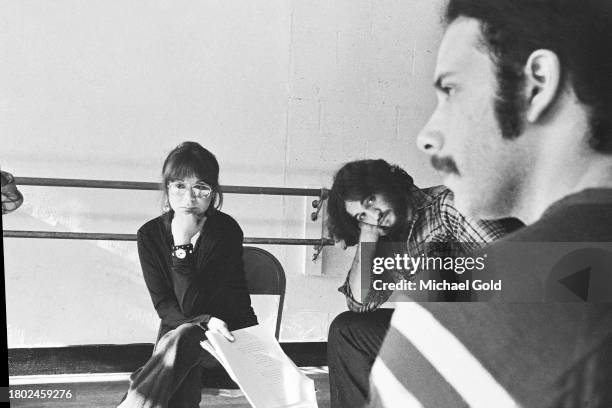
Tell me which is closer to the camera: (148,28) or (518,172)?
(148,28)

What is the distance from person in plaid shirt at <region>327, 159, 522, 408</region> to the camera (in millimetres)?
1896

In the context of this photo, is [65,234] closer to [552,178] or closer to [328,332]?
[328,332]

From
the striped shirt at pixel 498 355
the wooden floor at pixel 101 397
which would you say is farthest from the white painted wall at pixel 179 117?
the striped shirt at pixel 498 355

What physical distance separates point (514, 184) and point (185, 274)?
94 cm

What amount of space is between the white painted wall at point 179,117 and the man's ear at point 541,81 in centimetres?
27

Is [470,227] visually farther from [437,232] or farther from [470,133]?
[470,133]

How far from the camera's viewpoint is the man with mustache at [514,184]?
74.7 inches

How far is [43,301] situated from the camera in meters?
1.72

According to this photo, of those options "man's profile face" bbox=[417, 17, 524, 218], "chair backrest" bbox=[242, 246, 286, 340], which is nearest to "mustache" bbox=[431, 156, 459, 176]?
"man's profile face" bbox=[417, 17, 524, 218]

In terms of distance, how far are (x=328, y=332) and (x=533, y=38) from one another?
3.25 feet

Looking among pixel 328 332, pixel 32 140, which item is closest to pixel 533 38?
pixel 328 332

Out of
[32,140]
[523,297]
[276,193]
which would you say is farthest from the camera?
[523,297]

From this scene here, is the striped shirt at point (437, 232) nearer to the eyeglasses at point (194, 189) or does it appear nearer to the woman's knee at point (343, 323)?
the woman's knee at point (343, 323)

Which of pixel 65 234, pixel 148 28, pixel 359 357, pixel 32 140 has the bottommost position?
pixel 359 357
